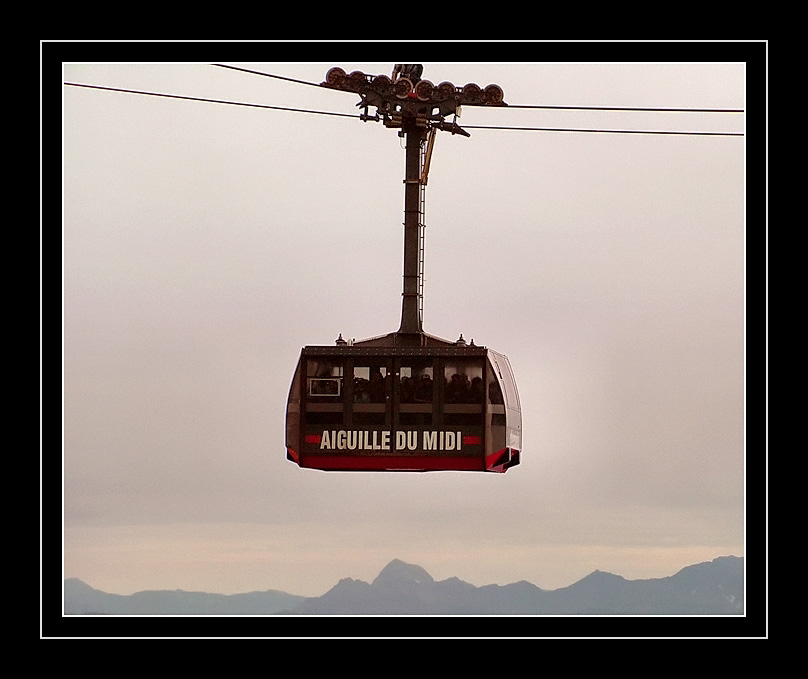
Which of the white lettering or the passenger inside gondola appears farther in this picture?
the passenger inside gondola

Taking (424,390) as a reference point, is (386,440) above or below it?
below

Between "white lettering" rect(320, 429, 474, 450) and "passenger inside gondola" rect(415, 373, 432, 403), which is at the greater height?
"passenger inside gondola" rect(415, 373, 432, 403)

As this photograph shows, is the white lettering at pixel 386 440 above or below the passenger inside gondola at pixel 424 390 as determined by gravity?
below

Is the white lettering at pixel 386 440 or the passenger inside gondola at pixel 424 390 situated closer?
the white lettering at pixel 386 440
